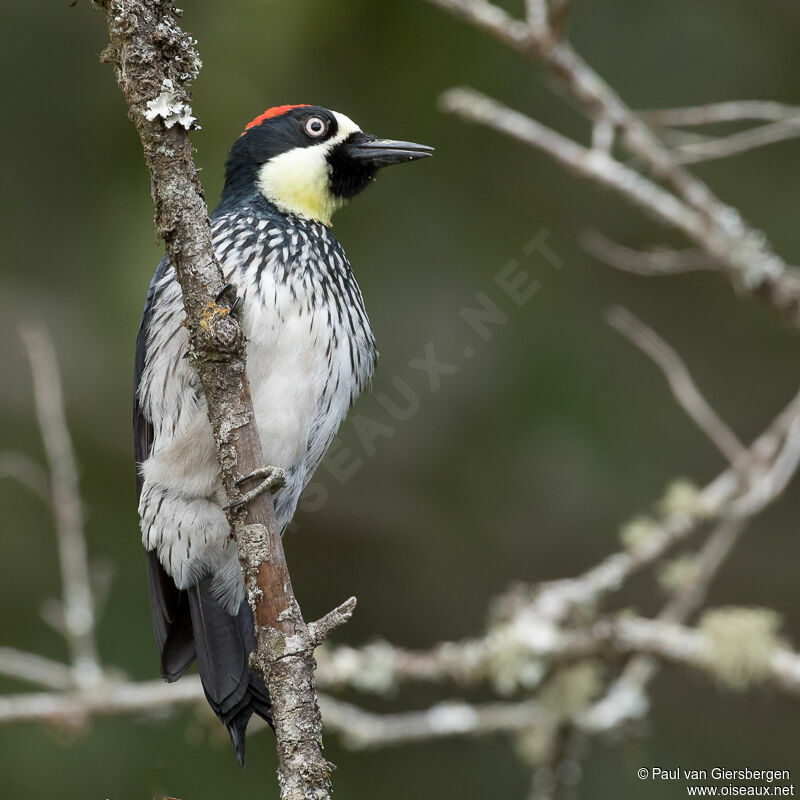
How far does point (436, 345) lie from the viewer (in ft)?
17.9

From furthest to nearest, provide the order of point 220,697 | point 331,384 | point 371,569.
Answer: point 371,569 < point 331,384 < point 220,697

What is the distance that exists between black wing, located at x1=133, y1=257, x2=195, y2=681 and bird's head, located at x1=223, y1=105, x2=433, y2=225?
18.4 inches

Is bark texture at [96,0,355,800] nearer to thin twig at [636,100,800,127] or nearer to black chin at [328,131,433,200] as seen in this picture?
black chin at [328,131,433,200]

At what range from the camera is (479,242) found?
5453 mm

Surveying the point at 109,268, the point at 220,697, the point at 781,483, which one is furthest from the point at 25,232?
the point at 781,483

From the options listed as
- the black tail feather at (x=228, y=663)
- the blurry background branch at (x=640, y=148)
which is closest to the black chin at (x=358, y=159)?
the blurry background branch at (x=640, y=148)

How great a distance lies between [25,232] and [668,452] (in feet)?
11.0

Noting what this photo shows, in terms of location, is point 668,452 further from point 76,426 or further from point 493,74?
point 76,426

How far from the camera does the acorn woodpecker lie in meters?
3.03

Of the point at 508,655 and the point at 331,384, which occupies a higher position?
the point at 331,384

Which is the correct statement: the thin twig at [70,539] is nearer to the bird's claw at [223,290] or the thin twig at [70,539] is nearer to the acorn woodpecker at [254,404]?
the acorn woodpecker at [254,404]

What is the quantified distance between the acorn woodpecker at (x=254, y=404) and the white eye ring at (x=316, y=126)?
1.06ft

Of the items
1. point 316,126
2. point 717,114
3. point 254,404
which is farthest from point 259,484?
point 717,114

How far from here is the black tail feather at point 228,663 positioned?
2.90 meters
